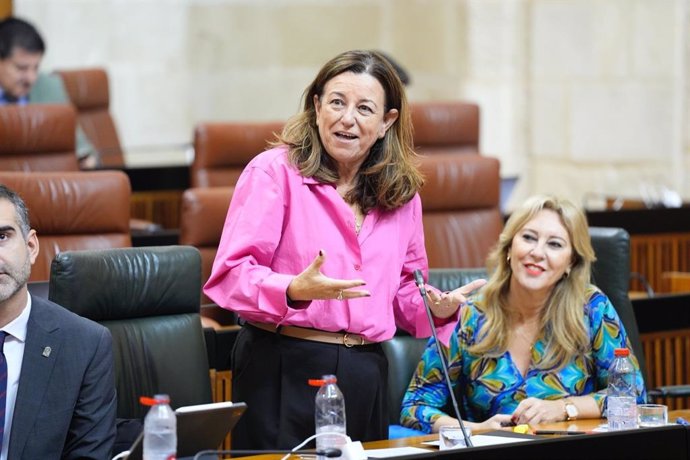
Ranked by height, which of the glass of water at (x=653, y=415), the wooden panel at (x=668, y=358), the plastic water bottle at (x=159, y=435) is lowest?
the wooden panel at (x=668, y=358)

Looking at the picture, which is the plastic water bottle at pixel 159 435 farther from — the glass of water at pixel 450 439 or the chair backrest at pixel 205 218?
the chair backrest at pixel 205 218

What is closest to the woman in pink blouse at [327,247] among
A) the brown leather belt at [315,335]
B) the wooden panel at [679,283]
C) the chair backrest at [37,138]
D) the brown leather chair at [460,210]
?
the brown leather belt at [315,335]

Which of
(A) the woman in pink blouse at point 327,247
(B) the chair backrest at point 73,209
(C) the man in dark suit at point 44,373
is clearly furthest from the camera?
(B) the chair backrest at point 73,209

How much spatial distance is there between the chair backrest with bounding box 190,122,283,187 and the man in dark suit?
2994mm

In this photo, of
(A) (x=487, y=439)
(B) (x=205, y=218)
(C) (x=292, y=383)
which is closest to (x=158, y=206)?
(B) (x=205, y=218)

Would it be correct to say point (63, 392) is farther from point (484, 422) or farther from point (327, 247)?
point (484, 422)

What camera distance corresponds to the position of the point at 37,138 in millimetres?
5754

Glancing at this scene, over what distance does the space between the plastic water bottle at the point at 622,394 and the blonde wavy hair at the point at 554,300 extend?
0.44 ft

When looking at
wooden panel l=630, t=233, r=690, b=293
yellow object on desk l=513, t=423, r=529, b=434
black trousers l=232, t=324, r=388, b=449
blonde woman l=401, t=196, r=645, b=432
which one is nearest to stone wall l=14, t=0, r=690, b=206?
wooden panel l=630, t=233, r=690, b=293

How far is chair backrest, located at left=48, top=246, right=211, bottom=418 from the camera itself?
3.25 meters

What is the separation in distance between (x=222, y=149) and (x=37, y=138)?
83cm

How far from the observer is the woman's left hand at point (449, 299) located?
9.52 ft

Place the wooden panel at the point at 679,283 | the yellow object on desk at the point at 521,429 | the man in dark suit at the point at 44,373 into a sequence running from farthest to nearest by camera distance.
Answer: the wooden panel at the point at 679,283 < the yellow object on desk at the point at 521,429 < the man in dark suit at the point at 44,373

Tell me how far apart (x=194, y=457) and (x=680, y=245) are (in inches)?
163
